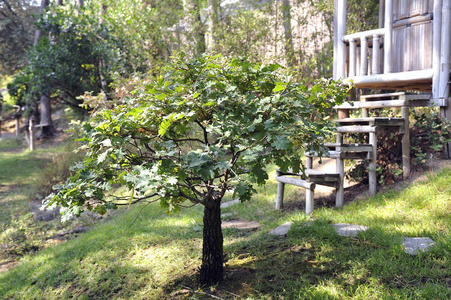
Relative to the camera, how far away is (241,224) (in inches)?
223

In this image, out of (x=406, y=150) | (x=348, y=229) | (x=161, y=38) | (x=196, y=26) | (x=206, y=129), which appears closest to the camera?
(x=206, y=129)

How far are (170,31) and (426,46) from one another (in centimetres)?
904

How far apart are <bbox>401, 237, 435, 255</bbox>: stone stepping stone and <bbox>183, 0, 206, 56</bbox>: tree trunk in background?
9.94m

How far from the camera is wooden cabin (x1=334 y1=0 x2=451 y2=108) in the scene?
5.89 m

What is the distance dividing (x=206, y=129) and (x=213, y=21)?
9564 millimetres

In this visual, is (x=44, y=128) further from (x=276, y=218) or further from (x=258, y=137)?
(x=258, y=137)

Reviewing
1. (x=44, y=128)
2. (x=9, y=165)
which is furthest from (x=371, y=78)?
(x=44, y=128)

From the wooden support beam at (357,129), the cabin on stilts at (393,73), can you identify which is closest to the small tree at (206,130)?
the cabin on stilts at (393,73)

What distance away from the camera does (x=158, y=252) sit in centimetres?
480

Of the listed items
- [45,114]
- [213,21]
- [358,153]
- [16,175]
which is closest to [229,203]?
[358,153]

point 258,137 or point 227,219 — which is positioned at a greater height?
point 258,137

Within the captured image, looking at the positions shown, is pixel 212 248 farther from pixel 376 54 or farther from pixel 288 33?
pixel 288 33

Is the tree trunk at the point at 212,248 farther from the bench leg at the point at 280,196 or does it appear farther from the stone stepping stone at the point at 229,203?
the stone stepping stone at the point at 229,203

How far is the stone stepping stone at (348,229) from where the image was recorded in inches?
167
